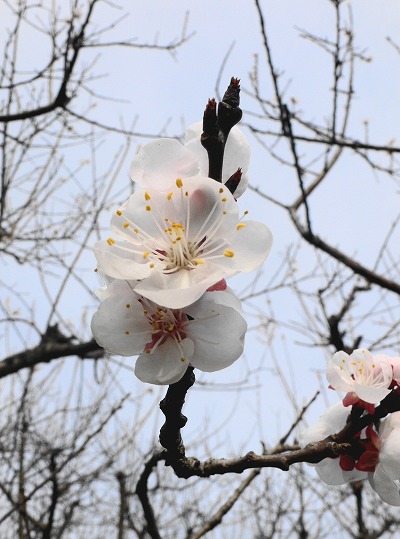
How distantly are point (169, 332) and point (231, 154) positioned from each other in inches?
12.4

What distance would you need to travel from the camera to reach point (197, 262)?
33.1 inches

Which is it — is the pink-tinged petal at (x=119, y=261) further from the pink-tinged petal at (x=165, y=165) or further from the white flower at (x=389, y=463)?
the white flower at (x=389, y=463)

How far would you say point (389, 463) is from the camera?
3.62 ft

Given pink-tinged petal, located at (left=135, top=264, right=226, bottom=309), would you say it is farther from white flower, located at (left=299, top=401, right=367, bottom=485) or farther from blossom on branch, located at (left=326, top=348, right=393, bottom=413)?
white flower, located at (left=299, top=401, right=367, bottom=485)

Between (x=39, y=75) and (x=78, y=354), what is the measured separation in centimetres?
194

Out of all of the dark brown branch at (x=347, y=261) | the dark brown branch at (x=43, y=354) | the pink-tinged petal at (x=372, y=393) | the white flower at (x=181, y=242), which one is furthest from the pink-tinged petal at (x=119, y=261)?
the dark brown branch at (x=43, y=354)

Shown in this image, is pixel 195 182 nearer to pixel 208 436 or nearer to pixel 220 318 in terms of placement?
pixel 220 318

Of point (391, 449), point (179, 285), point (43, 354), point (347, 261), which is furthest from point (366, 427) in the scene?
point (43, 354)

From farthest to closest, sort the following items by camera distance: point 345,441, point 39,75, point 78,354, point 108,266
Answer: point 78,354 < point 39,75 < point 345,441 < point 108,266

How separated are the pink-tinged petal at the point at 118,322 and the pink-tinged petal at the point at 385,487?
0.62 meters

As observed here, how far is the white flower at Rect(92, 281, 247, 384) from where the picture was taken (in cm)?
84

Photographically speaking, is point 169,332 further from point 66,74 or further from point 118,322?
point 66,74

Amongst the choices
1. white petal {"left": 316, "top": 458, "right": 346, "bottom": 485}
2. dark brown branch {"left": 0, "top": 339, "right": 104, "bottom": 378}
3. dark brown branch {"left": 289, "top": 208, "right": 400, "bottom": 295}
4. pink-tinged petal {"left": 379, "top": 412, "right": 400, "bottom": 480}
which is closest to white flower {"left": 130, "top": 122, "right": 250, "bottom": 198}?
pink-tinged petal {"left": 379, "top": 412, "right": 400, "bottom": 480}

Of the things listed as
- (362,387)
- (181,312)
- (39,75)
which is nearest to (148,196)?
(181,312)
